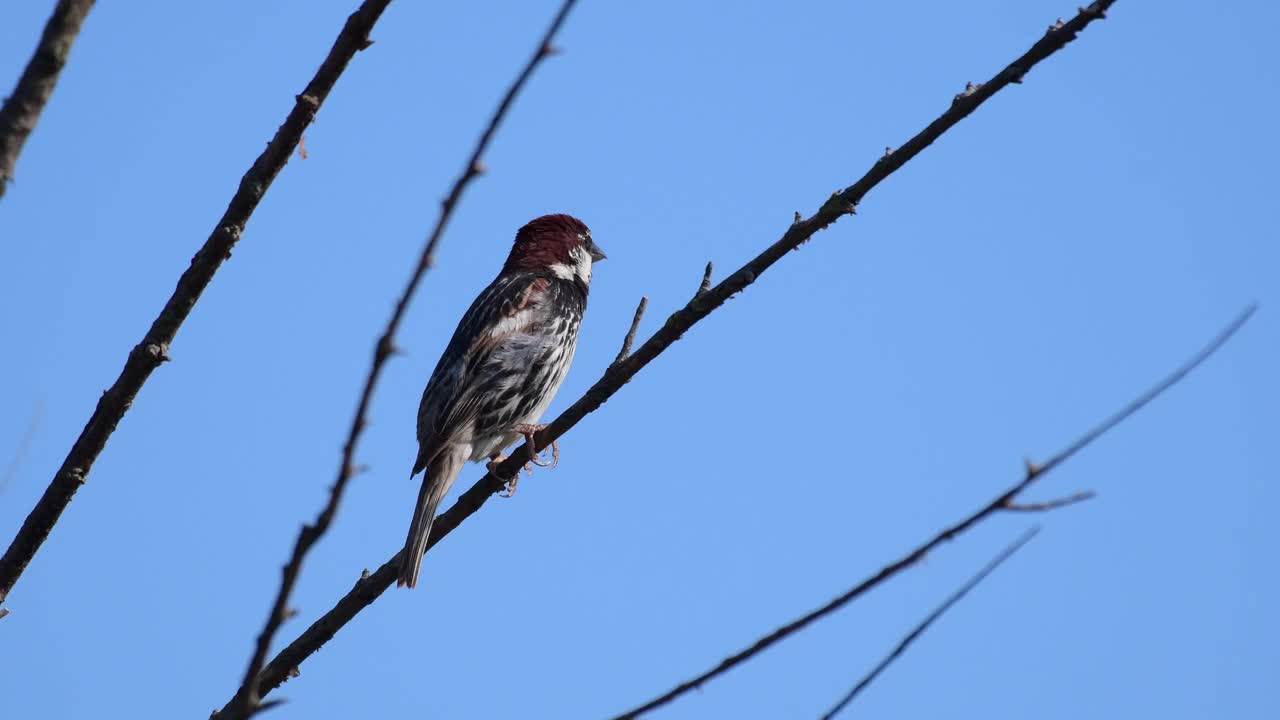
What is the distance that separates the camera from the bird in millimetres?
7617

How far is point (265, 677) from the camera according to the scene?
3711mm

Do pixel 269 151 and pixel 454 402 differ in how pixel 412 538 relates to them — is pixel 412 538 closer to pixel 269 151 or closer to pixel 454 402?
pixel 454 402

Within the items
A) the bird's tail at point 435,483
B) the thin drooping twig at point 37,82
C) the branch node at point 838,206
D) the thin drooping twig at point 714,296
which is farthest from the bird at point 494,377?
the thin drooping twig at point 37,82

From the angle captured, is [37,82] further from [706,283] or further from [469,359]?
[469,359]

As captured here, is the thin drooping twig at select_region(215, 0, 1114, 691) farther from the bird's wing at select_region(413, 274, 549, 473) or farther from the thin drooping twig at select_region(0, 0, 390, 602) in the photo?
the bird's wing at select_region(413, 274, 549, 473)

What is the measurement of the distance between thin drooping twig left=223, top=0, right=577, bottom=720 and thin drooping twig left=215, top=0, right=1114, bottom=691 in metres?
1.61

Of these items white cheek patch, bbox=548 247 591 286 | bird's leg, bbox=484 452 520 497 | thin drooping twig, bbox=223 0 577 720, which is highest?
white cheek patch, bbox=548 247 591 286

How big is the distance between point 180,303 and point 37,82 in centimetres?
94

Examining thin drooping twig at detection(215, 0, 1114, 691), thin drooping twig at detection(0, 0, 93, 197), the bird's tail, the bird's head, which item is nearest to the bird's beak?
the bird's head

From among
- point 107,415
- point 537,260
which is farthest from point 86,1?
point 537,260

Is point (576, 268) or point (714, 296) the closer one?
point (714, 296)

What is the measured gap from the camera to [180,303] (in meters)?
2.95

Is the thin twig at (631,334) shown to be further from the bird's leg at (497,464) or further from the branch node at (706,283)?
the bird's leg at (497,464)

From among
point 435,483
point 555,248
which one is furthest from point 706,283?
point 555,248
